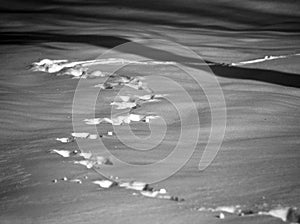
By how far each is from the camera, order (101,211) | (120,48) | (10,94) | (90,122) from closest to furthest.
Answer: (101,211) < (90,122) < (10,94) < (120,48)

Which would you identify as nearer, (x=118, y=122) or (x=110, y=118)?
(x=118, y=122)

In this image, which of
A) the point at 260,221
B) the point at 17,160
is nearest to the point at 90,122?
the point at 17,160

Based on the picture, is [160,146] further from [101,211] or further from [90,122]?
[101,211]

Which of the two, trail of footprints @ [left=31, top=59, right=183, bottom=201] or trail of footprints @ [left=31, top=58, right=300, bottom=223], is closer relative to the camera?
trail of footprints @ [left=31, top=58, right=300, bottom=223]

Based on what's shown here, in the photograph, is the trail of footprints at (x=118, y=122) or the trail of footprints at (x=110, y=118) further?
the trail of footprints at (x=110, y=118)

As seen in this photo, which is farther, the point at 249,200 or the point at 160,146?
the point at 160,146

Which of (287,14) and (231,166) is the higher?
(287,14)

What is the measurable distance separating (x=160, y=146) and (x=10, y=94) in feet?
6.85

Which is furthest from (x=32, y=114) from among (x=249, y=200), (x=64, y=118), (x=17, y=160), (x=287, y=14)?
(x=287, y=14)

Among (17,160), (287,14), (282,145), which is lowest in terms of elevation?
(17,160)

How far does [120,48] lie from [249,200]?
4.72 metres

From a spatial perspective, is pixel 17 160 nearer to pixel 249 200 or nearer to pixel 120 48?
pixel 249 200

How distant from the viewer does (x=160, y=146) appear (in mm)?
4195

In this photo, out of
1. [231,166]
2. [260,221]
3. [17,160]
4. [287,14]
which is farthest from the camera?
[287,14]
